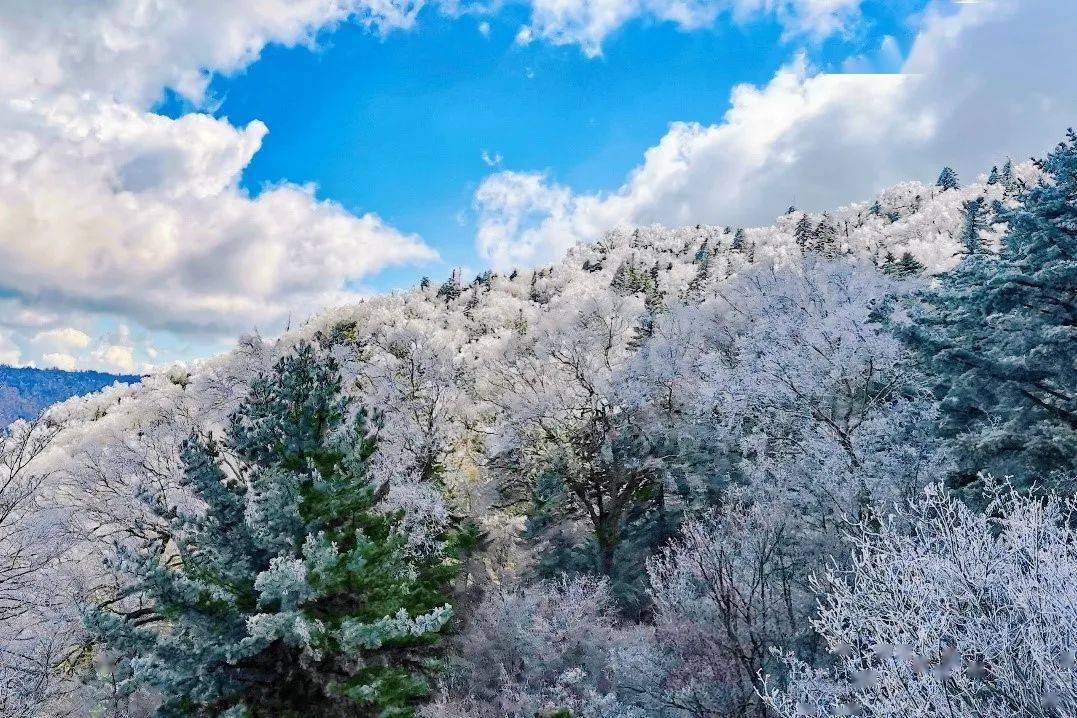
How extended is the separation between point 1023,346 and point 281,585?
1686 centimetres

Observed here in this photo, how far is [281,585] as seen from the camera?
34.1 feet

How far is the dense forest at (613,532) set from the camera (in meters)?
9.76

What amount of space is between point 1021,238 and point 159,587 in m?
20.7

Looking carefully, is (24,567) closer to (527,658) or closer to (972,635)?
(527,658)

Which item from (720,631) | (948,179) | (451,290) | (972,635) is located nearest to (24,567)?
(720,631)

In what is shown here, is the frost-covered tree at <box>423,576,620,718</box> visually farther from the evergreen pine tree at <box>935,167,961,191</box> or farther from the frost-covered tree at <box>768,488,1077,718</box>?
the evergreen pine tree at <box>935,167,961,191</box>

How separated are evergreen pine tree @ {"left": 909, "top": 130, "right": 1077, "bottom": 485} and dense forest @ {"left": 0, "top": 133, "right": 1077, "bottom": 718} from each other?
7 cm

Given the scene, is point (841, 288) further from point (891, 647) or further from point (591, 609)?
point (891, 647)

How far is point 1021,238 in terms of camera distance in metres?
16.2

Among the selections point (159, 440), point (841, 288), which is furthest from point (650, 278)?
point (159, 440)

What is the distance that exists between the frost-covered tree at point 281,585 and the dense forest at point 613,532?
6 cm

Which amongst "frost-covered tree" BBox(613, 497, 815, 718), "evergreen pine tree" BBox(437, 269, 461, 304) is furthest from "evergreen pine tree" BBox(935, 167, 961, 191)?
"frost-covered tree" BBox(613, 497, 815, 718)

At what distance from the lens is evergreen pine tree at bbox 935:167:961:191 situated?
163 m

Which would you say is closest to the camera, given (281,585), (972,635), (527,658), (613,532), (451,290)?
(972,635)
